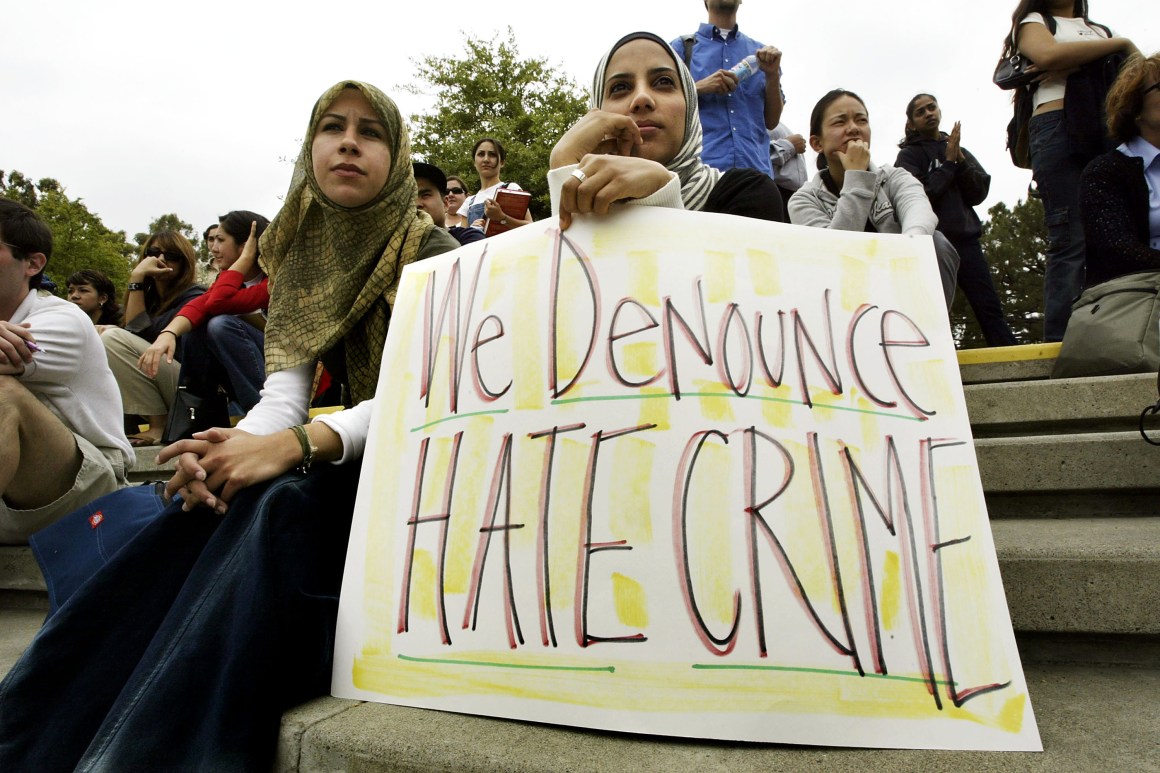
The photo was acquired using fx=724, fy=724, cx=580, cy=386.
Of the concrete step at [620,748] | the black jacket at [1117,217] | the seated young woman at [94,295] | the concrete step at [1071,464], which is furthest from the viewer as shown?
the seated young woman at [94,295]

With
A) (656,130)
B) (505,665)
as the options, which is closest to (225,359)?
(656,130)

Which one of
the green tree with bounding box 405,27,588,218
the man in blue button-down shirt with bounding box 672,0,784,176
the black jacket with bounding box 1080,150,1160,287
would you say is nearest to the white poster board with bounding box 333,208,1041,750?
the black jacket with bounding box 1080,150,1160,287

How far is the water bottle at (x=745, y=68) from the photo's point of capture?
375cm

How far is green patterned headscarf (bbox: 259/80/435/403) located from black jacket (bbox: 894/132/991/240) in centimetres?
313

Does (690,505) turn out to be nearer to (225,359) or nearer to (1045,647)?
(1045,647)

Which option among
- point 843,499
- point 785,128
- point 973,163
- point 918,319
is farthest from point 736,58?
point 843,499

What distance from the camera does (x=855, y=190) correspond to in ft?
9.07

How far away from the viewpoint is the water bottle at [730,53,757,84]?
3.75 m

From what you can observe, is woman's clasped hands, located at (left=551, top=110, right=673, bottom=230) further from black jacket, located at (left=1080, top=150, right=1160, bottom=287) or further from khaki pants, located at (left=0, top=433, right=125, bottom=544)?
khaki pants, located at (left=0, top=433, right=125, bottom=544)

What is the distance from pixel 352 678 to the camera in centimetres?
111

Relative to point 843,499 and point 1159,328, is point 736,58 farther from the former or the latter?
point 843,499

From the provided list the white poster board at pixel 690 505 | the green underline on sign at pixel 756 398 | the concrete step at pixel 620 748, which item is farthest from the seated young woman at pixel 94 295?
the green underline on sign at pixel 756 398

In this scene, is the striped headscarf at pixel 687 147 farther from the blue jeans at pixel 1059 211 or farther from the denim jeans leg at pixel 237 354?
the denim jeans leg at pixel 237 354

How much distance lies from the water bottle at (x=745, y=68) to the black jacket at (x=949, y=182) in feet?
3.23
